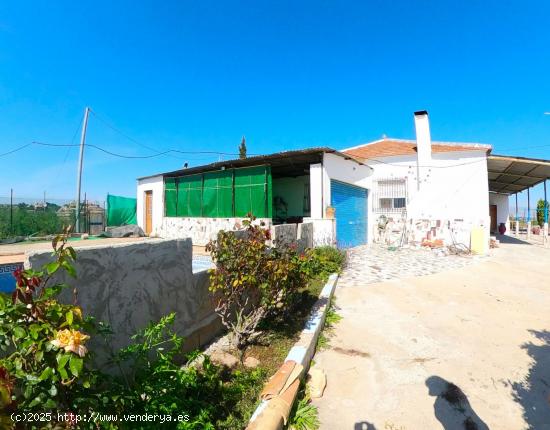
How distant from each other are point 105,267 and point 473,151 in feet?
50.7

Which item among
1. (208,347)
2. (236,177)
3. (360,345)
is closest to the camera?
(208,347)

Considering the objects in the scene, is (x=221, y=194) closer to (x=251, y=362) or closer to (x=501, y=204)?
(x=251, y=362)

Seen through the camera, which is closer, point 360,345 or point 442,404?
point 442,404

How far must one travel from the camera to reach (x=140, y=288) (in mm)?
2949

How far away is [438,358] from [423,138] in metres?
13.1

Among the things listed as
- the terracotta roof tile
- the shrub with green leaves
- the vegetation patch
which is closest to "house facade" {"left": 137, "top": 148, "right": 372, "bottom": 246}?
the terracotta roof tile

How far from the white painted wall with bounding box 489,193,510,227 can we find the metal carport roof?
3.19 m

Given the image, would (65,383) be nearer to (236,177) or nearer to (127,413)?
(127,413)

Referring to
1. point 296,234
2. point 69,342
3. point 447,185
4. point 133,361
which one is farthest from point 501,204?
point 69,342

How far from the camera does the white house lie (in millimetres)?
11445

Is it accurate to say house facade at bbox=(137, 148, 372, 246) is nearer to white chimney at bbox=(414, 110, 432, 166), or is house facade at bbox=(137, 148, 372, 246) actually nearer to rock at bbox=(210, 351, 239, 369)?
white chimney at bbox=(414, 110, 432, 166)

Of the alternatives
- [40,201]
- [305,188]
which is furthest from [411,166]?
[40,201]

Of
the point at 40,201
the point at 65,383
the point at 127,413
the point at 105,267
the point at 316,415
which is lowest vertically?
the point at 316,415

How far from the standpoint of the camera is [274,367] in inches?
134
